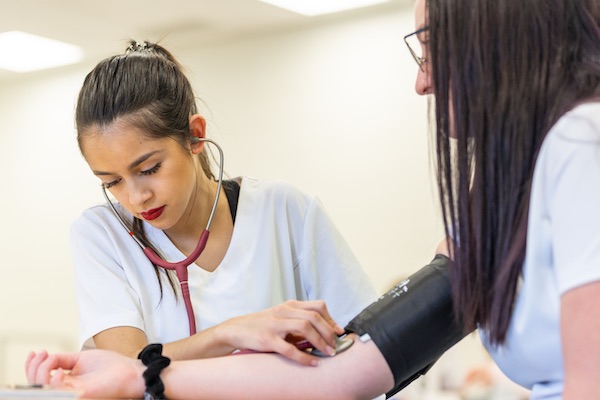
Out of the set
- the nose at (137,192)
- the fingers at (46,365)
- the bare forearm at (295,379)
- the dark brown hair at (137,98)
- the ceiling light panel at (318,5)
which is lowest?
the bare forearm at (295,379)

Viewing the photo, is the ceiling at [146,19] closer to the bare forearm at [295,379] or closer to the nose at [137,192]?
the nose at [137,192]

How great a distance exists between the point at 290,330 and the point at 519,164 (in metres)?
0.42

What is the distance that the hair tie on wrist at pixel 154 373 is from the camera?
1.08 metres

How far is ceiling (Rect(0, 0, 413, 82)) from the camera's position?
4789 millimetres

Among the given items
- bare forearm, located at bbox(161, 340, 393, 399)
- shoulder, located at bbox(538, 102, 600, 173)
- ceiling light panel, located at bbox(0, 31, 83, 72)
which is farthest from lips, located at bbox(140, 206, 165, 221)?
ceiling light panel, located at bbox(0, 31, 83, 72)

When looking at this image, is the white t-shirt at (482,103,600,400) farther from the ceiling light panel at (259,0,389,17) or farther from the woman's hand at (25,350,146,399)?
the ceiling light panel at (259,0,389,17)

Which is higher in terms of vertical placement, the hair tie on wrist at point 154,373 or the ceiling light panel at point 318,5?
the ceiling light panel at point 318,5

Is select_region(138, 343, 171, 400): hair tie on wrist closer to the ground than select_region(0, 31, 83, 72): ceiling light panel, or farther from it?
closer to the ground

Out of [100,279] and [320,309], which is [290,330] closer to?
[320,309]

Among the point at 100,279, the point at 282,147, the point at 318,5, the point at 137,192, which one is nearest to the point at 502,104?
the point at 137,192

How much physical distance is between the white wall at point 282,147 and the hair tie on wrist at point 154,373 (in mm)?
3285

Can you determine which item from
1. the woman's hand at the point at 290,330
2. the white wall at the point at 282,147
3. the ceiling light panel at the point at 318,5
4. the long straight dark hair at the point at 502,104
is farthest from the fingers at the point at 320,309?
the ceiling light panel at the point at 318,5

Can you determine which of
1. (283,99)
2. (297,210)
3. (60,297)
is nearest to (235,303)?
(297,210)

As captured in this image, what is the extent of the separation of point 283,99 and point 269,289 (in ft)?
12.3
